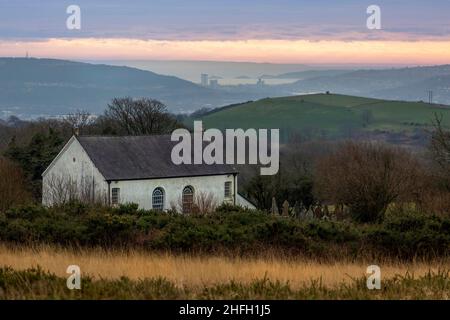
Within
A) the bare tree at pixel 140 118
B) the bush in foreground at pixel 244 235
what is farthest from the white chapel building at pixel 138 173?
the bush in foreground at pixel 244 235

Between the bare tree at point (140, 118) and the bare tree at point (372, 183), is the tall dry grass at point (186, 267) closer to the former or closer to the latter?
the bare tree at point (372, 183)

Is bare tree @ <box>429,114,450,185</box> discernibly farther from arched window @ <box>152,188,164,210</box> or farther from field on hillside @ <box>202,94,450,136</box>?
field on hillside @ <box>202,94,450,136</box>

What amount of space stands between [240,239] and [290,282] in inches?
209

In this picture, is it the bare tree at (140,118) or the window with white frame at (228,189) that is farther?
the bare tree at (140,118)

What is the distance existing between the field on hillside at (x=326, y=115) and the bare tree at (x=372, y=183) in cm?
8775

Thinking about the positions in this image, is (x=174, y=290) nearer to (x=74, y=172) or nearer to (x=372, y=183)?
(x=372, y=183)

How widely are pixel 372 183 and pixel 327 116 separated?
117296mm

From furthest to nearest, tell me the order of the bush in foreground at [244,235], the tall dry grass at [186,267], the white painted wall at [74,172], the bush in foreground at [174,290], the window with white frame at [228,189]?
the window with white frame at [228,189] → the white painted wall at [74,172] → the bush in foreground at [244,235] → the tall dry grass at [186,267] → the bush in foreground at [174,290]

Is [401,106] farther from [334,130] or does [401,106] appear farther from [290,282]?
[290,282]

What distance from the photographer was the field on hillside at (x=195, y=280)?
8398mm

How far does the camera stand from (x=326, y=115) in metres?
163

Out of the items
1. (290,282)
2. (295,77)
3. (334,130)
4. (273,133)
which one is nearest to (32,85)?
(273,133)

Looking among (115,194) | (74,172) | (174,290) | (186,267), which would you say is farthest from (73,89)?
(174,290)

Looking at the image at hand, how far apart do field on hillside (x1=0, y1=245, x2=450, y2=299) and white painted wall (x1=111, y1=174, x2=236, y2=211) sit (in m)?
46.6
